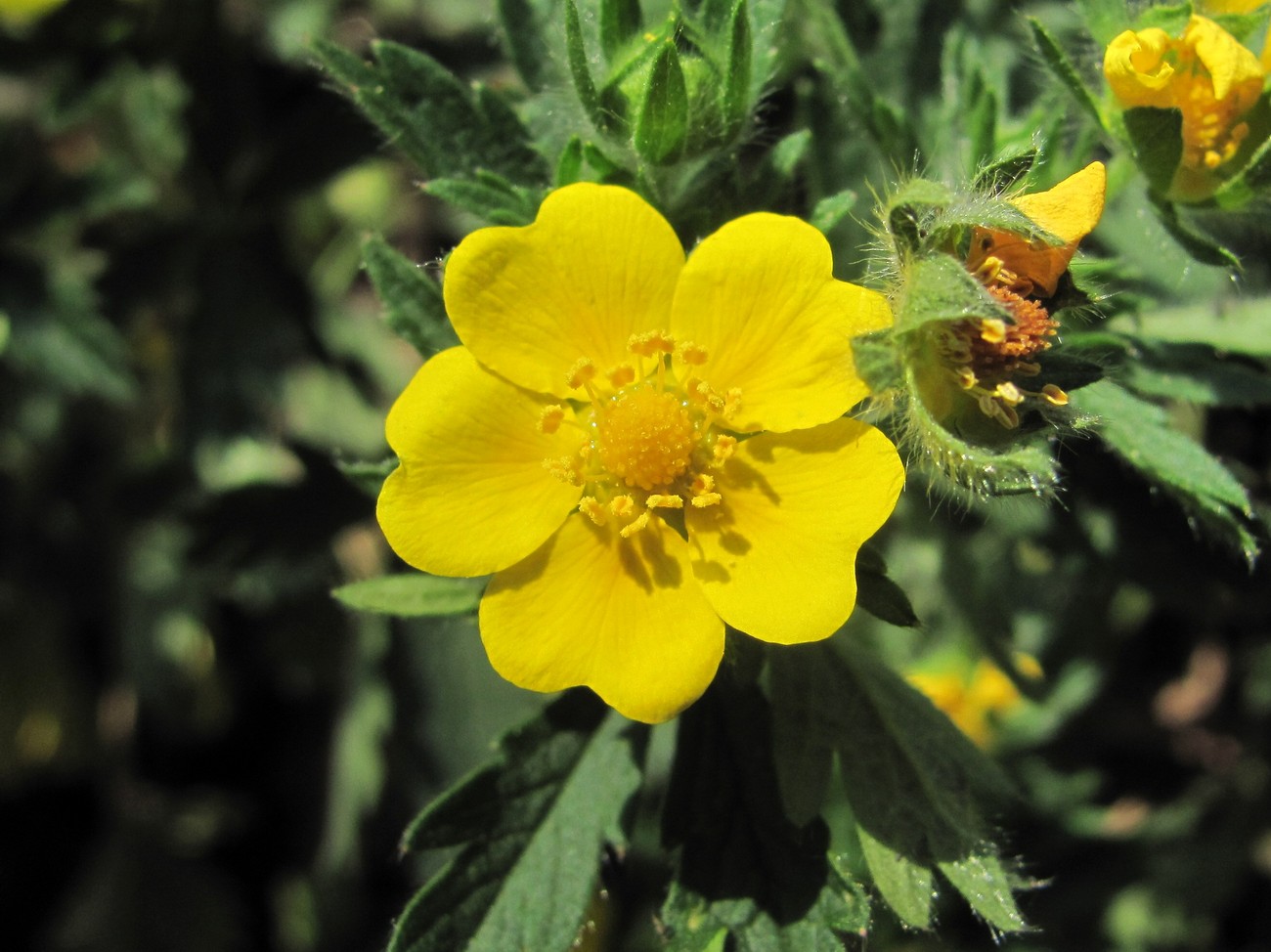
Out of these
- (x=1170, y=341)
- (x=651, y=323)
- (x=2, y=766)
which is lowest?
(x=2, y=766)

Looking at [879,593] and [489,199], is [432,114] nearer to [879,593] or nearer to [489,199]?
[489,199]

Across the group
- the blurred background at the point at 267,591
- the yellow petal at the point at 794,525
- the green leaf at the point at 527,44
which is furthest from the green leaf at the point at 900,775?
the green leaf at the point at 527,44

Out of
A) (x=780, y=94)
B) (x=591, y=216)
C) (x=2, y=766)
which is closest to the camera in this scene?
(x=591, y=216)

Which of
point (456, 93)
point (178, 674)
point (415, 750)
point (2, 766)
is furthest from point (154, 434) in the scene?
point (456, 93)

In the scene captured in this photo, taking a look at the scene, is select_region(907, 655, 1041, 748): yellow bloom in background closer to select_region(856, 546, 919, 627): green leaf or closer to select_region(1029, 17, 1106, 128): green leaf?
select_region(856, 546, 919, 627): green leaf

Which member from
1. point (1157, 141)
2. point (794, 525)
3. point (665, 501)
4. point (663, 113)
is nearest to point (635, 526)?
point (665, 501)

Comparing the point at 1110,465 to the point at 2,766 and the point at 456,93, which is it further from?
the point at 2,766
